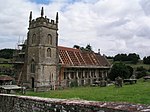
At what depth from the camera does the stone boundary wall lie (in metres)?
5.57

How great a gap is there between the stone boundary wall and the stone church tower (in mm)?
31812

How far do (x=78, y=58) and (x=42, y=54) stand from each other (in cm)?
1275

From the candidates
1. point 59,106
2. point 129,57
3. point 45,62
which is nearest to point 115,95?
point 59,106

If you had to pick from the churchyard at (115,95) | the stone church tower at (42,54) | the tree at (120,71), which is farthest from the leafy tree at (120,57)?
the churchyard at (115,95)

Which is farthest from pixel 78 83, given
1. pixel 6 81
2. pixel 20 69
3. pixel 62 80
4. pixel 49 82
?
pixel 6 81

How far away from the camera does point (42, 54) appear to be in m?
46.2

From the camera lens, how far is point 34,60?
46.7 m

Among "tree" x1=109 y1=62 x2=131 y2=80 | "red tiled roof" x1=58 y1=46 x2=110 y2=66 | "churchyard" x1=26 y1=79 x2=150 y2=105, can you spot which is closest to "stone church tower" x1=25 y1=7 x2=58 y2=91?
"red tiled roof" x1=58 y1=46 x2=110 y2=66

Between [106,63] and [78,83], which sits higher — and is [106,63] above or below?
above

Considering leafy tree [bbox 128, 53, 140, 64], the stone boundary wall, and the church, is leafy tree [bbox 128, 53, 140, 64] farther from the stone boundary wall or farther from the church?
the stone boundary wall

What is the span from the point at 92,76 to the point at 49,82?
56.4 ft

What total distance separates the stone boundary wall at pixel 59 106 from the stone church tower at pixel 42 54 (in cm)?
3181

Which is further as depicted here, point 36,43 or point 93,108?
point 36,43

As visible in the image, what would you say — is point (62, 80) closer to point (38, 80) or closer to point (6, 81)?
point (38, 80)
